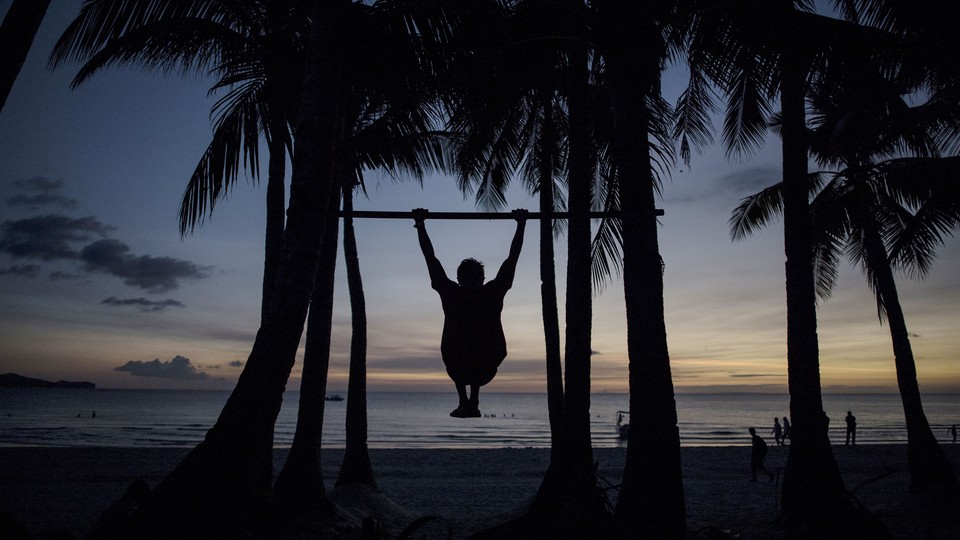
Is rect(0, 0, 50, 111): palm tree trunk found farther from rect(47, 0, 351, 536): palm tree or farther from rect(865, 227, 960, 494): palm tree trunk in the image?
rect(865, 227, 960, 494): palm tree trunk

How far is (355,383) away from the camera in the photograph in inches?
473

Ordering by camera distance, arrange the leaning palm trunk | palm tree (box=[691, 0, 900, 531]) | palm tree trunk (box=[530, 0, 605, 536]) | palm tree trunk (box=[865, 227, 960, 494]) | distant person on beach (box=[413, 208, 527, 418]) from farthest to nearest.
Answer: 1. palm tree trunk (box=[865, 227, 960, 494])
2. palm tree trunk (box=[530, 0, 605, 536])
3. palm tree (box=[691, 0, 900, 531])
4. distant person on beach (box=[413, 208, 527, 418])
5. the leaning palm trunk

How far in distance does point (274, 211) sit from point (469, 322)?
4.93 m

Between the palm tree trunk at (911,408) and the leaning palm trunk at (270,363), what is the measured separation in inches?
401

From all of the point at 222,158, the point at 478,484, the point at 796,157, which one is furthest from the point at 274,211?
the point at 478,484

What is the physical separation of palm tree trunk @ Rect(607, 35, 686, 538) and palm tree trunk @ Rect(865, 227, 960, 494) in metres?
6.62

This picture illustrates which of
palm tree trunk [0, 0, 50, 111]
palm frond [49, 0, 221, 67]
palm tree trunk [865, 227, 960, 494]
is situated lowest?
palm tree trunk [865, 227, 960, 494]

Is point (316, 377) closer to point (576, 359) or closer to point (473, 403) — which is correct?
point (576, 359)

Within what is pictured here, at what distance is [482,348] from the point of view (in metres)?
6.12

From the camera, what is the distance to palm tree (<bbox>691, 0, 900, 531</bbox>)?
287 inches

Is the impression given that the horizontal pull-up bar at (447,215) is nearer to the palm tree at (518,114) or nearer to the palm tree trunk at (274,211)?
the palm tree at (518,114)

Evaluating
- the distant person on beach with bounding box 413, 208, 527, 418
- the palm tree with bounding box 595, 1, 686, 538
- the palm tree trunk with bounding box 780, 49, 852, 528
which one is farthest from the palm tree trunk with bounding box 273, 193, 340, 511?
the palm tree trunk with bounding box 780, 49, 852, 528

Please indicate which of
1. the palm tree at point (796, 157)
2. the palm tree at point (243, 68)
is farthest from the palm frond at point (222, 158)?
the palm tree at point (796, 157)

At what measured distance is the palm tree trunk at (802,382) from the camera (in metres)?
8.02
